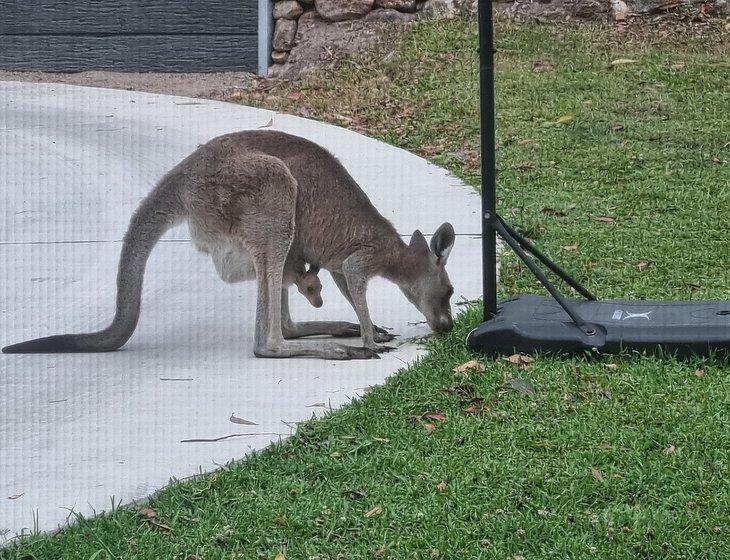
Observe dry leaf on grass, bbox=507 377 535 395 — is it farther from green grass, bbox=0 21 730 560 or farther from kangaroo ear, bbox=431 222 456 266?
kangaroo ear, bbox=431 222 456 266

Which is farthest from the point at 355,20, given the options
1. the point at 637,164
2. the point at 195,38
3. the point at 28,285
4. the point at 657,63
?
the point at 28,285

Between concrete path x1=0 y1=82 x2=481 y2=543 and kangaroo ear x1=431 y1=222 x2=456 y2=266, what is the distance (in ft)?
1.49

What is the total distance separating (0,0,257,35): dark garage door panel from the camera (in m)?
12.0

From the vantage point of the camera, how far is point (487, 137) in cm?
469

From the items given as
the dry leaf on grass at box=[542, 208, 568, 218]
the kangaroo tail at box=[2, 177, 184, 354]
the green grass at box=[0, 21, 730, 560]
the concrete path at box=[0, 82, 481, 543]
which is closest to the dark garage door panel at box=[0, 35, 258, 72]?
the concrete path at box=[0, 82, 481, 543]

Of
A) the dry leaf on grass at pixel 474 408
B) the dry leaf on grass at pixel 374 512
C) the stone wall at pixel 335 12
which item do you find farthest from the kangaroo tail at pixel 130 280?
the stone wall at pixel 335 12

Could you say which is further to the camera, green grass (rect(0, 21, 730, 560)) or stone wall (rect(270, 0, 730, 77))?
stone wall (rect(270, 0, 730, 77))

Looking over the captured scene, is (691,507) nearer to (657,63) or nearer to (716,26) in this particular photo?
(657,63)

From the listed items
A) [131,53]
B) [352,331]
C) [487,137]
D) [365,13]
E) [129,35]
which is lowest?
[352,331]

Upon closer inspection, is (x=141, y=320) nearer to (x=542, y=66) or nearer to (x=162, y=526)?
(x=162, y=526)

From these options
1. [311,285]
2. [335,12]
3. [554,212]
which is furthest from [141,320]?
[335,12]

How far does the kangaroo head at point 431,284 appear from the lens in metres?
5.13

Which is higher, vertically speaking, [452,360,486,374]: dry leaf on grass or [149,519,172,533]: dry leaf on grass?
[452,360,486,374]: dry leaf on grass

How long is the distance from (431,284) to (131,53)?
7854 mm
